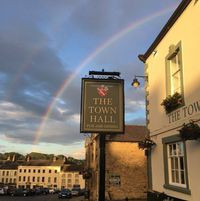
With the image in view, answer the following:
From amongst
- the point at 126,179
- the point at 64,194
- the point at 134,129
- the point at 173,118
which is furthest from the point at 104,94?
the point at 64,194

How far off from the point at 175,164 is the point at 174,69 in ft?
12.1

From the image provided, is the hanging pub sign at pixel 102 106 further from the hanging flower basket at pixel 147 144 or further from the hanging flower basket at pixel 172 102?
the hanging flower basket at pixel 147 144

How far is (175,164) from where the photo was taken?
41.4ft

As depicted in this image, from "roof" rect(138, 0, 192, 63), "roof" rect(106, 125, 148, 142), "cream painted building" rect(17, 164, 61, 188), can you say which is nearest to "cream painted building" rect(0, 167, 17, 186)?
"cream painted building" rect(17, 164, 61, 188)

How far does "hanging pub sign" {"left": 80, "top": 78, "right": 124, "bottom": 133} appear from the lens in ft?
37.4

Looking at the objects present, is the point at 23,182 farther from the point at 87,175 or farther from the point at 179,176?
the point at 179,176

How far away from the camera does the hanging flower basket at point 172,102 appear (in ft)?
39.5

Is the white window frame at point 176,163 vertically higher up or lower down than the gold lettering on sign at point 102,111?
lower down

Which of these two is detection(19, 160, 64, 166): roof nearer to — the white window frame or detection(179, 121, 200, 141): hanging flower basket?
the white window frame

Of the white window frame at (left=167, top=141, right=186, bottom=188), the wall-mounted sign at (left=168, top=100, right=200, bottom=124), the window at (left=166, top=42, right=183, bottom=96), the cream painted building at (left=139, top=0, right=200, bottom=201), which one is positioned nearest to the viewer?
the wall-mounted sign at (left=168, top=100, right=200, bottom=124)

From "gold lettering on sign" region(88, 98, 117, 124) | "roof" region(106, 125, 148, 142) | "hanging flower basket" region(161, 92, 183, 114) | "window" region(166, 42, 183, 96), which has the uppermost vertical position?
"roof" region(106, 125, 148, 142)

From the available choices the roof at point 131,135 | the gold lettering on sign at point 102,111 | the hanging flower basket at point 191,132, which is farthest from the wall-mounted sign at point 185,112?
the roof at point 131,135

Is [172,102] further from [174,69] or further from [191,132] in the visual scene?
[191,132]

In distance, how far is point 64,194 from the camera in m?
57.3
